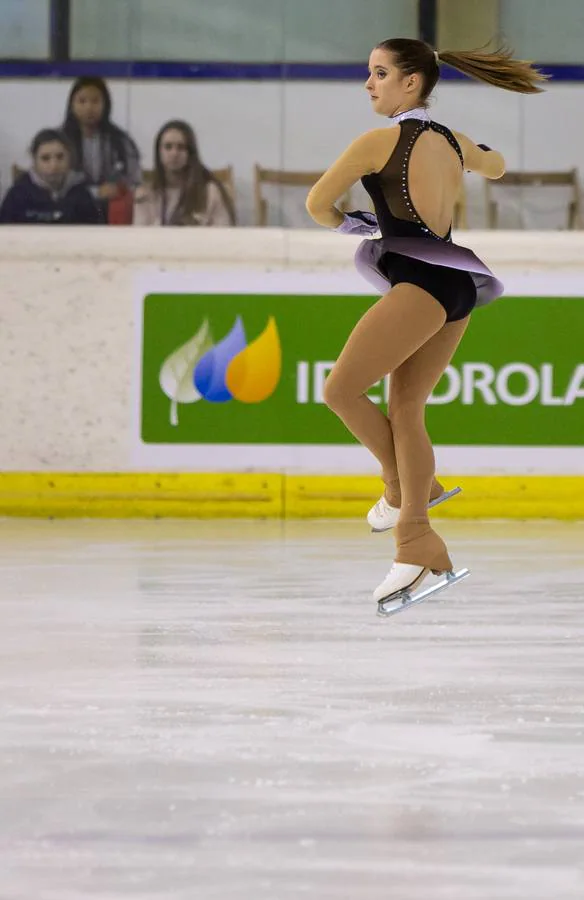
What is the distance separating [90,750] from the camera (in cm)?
243

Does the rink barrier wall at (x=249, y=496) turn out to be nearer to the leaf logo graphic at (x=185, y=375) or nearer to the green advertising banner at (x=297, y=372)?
the green advertising banner at (x=297, y=372)

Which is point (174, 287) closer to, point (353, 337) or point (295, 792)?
point (353, 337)

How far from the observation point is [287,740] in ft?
8.25

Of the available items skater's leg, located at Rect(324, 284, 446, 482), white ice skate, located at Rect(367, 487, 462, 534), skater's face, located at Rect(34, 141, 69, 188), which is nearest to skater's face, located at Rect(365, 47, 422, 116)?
skater's leg, located at Rect(324, 284, 446, 482)

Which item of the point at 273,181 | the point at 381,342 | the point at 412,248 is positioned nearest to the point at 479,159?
the point at 412,248

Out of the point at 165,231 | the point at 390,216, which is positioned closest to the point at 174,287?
the point at 165,231

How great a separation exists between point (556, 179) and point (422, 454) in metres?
4.21

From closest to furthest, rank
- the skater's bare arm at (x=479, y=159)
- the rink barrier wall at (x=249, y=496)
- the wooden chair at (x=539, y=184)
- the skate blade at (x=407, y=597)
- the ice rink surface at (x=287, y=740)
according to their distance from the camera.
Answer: the ice rink surface at (x=287, y=740)
the skate blade at (x=407, y=597)
the skater's bare arm at (x=479, y=159)
the rink barrier wall at (x=249, y=496)
the wooden chair at (x=539, y=184)

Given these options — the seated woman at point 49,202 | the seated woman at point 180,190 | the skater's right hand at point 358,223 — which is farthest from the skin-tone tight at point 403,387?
the seated woman at point 49,202

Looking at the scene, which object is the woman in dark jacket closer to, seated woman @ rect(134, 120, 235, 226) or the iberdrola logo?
seated woman @ rect(134, 120, 235, 226)

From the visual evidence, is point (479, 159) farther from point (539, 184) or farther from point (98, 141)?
point (98, 141)

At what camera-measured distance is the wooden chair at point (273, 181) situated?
7.57m

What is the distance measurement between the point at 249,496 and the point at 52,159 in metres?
1.84

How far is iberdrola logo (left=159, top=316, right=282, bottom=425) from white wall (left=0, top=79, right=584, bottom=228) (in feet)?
2.00
